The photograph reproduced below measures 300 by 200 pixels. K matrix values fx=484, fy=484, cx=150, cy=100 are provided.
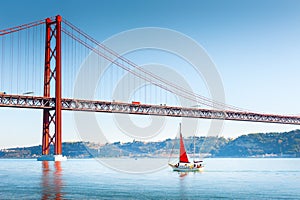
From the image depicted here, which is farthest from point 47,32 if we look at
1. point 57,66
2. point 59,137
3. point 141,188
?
point 141,188

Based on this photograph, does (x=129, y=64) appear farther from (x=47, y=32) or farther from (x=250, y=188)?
(x=250, y=188)

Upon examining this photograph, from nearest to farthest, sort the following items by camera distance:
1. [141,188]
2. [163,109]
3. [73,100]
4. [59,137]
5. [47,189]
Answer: [47,189], [141,188], [59,137], [73,100], [163,109]

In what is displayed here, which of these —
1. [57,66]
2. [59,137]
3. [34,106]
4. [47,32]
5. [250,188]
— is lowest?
[250,188]

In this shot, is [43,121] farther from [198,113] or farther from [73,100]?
[198,113]

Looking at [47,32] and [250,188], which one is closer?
[250,188]

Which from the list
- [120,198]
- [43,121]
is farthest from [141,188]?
[43,121]

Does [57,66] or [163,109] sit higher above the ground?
[57,66]

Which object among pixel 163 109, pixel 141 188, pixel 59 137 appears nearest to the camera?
pixel 141 188
